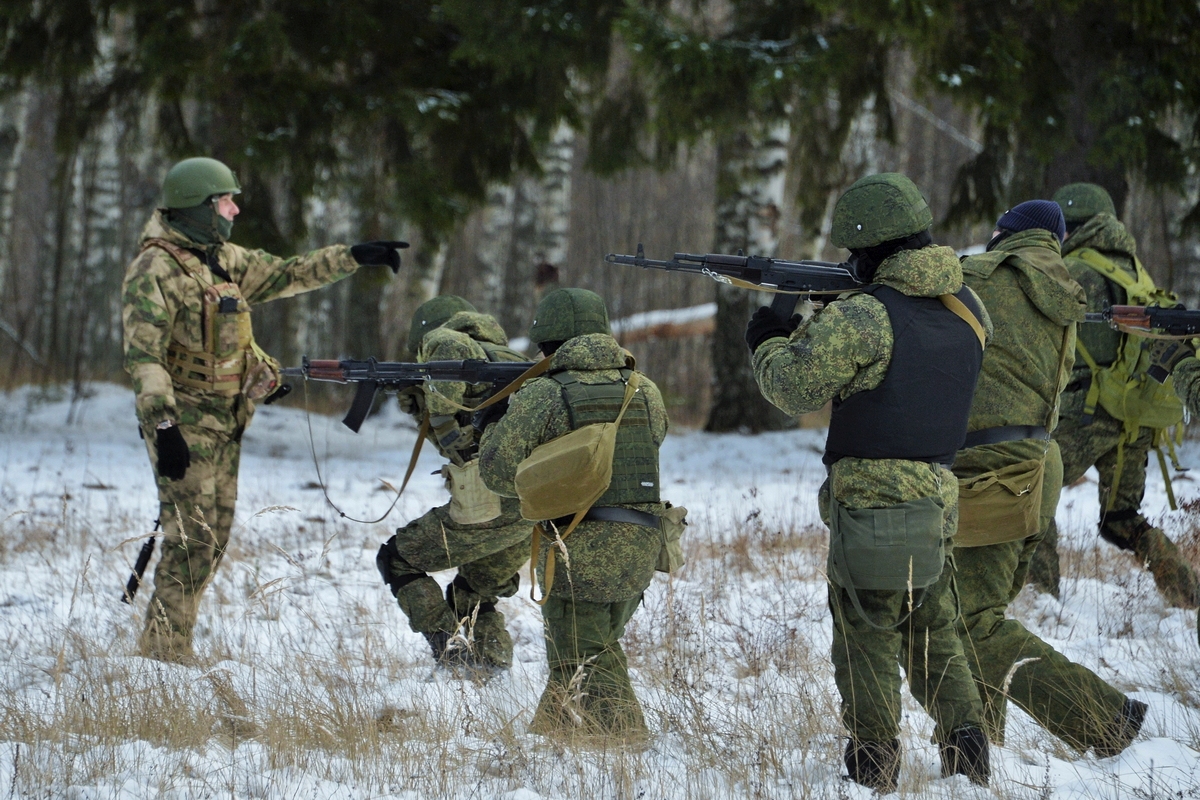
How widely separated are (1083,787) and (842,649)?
0.88 m

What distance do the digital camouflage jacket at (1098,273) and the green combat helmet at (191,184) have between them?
4.00 m

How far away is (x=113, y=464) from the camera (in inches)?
348

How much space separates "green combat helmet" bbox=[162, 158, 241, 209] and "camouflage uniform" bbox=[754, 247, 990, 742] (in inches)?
114

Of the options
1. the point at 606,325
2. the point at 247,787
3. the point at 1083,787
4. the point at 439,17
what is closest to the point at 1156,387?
the point at 1083,787

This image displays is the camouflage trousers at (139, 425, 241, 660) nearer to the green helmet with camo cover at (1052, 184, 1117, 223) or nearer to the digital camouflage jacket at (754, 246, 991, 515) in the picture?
the digital camouflage jacket at (754, 246, 991, 515)

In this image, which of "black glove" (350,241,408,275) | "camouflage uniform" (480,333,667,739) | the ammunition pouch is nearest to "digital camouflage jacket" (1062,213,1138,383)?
"camouflage uniform" (480,333,667,739)

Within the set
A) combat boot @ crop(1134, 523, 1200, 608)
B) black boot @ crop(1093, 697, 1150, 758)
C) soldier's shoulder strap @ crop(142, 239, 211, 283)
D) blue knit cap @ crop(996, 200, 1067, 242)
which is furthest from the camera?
combat boot @ crop(1134, 523, 1200, 608)

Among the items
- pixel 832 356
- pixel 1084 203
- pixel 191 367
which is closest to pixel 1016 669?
pixel 832 356

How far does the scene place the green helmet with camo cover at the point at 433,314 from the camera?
5.21 meters

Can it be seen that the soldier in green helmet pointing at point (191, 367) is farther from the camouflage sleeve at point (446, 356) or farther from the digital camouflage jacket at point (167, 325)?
the camouflage sleeve at point (446, 356)

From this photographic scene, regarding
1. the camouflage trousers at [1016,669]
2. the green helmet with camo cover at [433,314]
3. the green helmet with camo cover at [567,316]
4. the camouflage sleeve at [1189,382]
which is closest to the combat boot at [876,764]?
the camouflage trousers at [1016,669]

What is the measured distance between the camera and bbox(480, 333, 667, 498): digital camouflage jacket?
375 cm

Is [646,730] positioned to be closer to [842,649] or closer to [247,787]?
[842,649]

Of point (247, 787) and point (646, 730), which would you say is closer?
point (247, 787)
